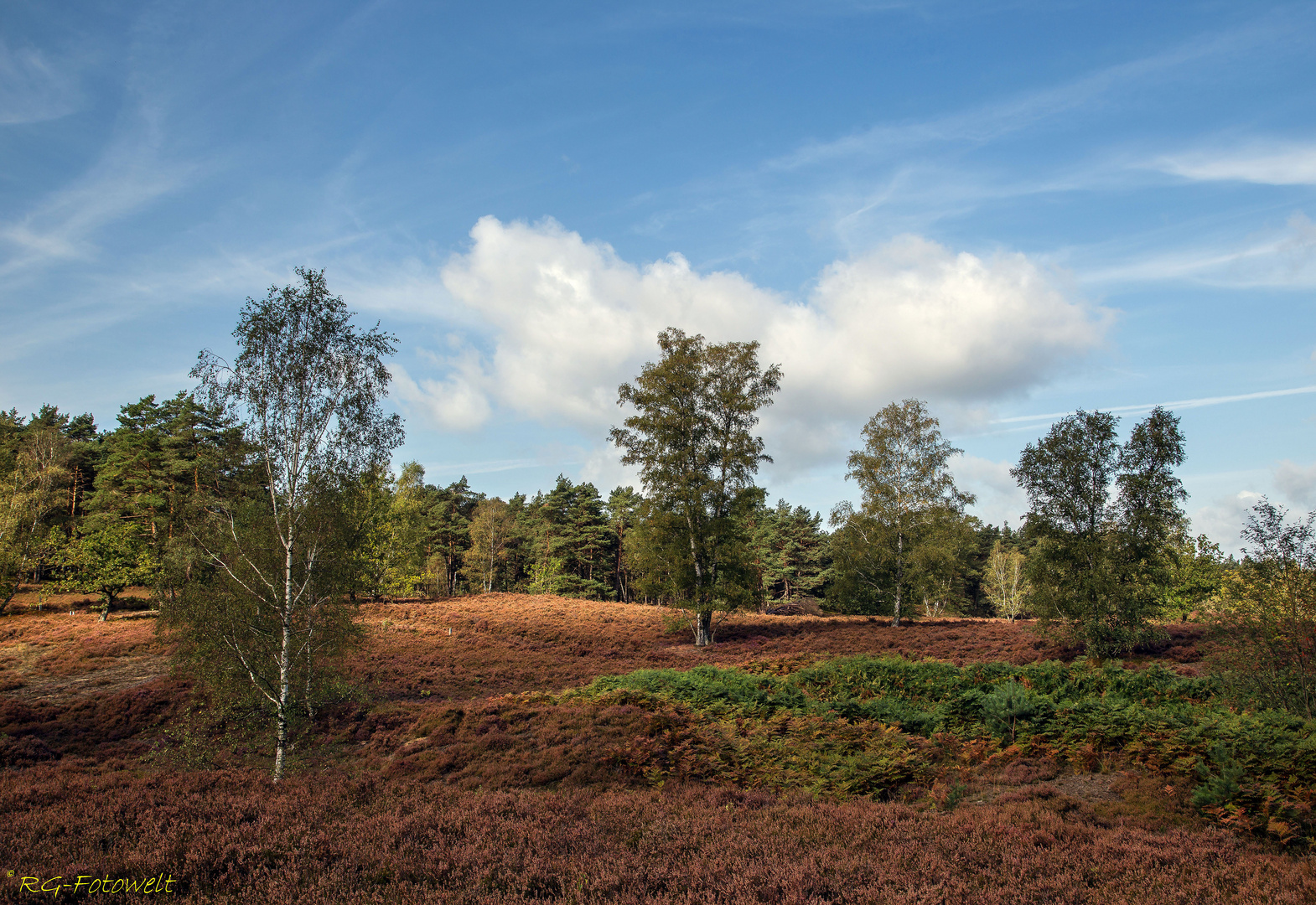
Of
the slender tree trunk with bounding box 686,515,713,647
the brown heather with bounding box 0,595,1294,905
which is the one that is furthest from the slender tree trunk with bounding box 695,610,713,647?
the brown heather with bounding box 0,595,1294,905

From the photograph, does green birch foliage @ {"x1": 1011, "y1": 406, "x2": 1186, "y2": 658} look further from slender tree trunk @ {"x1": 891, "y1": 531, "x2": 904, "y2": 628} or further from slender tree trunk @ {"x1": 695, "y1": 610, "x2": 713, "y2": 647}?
slender tree trunk @ {"x1": 695, "y1": 610, "x2": 713, "y2": 647}

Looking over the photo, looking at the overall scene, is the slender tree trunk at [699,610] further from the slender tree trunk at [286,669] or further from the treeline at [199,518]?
the slender tree trunk at [286,669]

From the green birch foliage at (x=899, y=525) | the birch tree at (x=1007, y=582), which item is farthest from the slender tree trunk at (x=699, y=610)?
the birch tree at (x=1007, y=582)

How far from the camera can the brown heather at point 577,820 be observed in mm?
5836

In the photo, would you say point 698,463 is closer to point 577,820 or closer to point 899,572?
point 899,572

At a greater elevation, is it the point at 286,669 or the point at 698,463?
the point at 698,463

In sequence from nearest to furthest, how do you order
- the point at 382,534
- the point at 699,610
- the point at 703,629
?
the point at 699,610, the point at 703,629, the point at 382,534

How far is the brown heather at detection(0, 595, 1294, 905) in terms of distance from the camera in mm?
5836

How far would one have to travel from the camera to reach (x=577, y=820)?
807 cm

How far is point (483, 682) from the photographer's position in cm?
2308

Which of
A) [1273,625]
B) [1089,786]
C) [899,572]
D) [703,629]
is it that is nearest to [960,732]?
[1089,786]

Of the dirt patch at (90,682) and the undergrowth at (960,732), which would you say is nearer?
the undergrowth at (960,732)

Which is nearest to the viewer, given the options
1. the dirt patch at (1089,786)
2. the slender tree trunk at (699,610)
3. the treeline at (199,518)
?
the dirt patch at (1089,786)

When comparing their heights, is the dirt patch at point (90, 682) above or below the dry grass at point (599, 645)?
below
